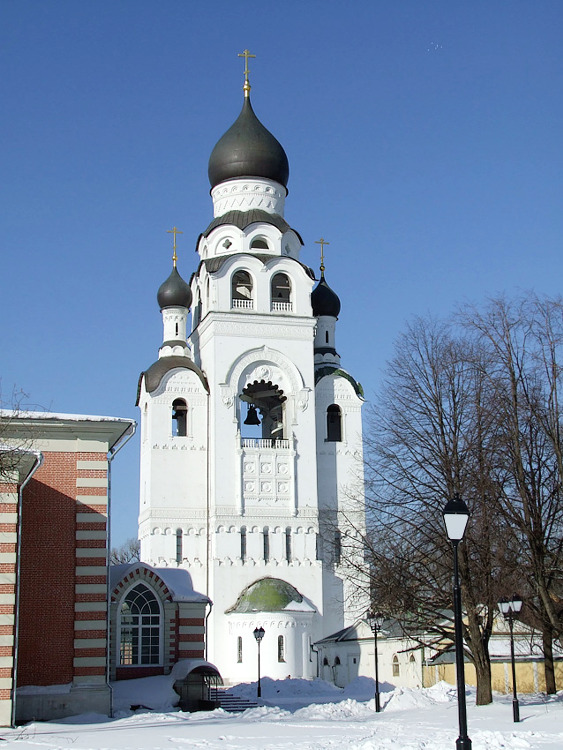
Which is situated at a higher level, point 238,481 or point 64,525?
point 238,481

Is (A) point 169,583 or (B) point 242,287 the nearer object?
(A) point 169,583

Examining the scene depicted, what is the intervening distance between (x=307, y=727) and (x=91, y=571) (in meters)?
5.29

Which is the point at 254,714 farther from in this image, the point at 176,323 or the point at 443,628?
the point at 176,323

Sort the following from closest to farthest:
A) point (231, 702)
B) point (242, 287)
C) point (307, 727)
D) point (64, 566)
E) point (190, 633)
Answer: point (307, 727) → point (64, 566) → point (231, 702) → point (190, 633) → point (242, 287)

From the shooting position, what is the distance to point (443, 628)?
75.8 ft

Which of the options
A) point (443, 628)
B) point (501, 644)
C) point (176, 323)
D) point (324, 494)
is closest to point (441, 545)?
point (443, 628)

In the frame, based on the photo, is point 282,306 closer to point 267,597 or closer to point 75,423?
point 267,597

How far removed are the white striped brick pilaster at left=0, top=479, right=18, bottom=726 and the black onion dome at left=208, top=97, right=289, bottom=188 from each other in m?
31.5

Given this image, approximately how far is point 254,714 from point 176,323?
89.9 feet

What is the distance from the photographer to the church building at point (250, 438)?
137ft

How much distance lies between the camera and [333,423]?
46.9 meters

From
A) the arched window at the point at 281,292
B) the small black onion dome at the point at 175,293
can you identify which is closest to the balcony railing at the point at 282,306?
the arched window at the point at 281,292

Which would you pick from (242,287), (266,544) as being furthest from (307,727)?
(242,287)

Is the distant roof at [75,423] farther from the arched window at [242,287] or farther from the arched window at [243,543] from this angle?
the arched window at [242,287]
